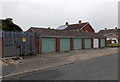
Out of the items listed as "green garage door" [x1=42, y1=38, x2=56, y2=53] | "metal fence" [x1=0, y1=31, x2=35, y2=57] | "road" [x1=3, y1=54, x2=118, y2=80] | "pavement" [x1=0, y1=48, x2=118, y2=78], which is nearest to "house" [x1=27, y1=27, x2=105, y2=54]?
"green garage door" [x1=42, y1=38, x2=56, y2=53]

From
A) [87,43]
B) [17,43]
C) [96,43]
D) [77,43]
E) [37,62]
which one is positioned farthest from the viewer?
[96,43]

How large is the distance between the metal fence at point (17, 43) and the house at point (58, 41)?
1.71 m

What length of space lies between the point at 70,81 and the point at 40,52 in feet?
42.0

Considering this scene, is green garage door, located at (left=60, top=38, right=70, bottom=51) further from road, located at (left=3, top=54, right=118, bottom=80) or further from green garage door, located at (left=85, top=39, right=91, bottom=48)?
road, located at (left=3, top=54, right=118, bottom=80)

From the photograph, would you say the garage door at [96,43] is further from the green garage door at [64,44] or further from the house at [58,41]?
the green garage door at [64,44]

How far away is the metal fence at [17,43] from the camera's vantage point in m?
15.3

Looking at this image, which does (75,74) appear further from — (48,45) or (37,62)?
(48,45)

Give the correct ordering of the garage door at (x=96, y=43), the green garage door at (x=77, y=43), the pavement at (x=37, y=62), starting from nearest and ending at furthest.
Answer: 1. the pavement at (x=37, y=62)
2. the green garage door at (x=77, y=43)
3. the garage door at (x=96, y=43)

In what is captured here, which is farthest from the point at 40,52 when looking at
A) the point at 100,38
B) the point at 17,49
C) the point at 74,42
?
the point at 100,38

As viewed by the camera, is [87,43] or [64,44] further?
[87,43]

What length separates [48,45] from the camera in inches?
791

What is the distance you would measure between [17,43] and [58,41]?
722 centimetres

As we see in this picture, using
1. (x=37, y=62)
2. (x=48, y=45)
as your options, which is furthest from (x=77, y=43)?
(x=37, y=62)

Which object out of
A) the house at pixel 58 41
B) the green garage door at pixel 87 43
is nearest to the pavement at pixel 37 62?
the house at pixel 58 41
